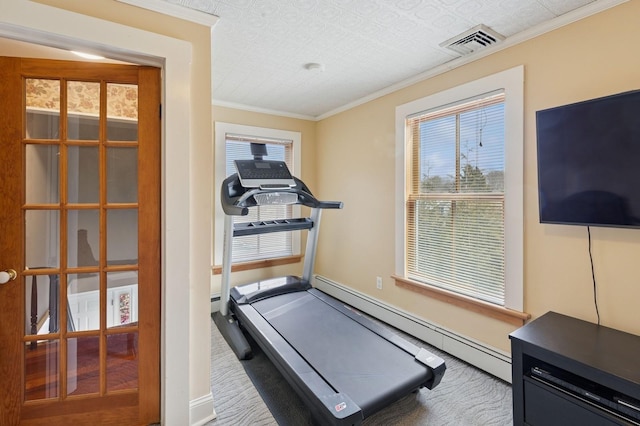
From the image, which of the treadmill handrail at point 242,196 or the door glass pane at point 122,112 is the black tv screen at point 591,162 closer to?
the treadmill handrail at point 242,196

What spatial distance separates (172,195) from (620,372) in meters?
2.28

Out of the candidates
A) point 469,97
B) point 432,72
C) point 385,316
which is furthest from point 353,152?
point 385,316

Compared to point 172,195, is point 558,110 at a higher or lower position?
higher

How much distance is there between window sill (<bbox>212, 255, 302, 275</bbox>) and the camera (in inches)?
136

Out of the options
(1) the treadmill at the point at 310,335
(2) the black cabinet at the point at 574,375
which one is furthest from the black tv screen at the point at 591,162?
(1) the treadmill at the point at 310,335

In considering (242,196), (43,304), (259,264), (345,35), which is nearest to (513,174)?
(345,35)

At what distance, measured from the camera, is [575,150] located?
1.67 meters

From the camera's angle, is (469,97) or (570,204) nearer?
(570,204)

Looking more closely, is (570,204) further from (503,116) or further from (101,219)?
(101,219)

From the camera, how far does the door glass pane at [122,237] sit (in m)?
1.67

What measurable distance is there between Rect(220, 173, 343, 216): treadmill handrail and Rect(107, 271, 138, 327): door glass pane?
0.97 m

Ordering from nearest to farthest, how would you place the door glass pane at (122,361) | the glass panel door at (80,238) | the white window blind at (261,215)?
the glass panel door at (80,238) < the door glass pane at (122,361) < the white window blind at (261,215)

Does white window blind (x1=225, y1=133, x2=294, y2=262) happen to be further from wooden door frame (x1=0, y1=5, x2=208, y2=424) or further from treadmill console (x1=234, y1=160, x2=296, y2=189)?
wooden door frame (x1=0, y1=5, x2=208, y2=424)

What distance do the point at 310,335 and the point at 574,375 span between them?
162 centimetres
